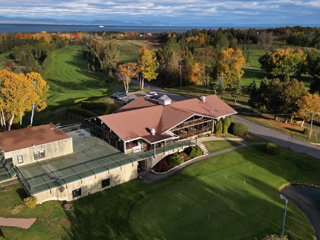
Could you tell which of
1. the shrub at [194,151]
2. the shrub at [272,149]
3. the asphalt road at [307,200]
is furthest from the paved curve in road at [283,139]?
the shrub at [194,151]

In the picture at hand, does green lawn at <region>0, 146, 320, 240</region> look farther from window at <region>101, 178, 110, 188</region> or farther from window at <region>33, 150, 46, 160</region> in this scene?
window at <region>33, 150, 46, 160</region>

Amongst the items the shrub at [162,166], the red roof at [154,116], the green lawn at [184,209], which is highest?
the red roof at [154,116]

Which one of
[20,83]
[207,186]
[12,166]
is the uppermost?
[20,83]

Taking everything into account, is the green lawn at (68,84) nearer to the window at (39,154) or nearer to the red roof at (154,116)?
the red roof at (154,116)

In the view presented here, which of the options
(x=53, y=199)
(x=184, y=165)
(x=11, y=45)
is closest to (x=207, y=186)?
(x=184, y=165)

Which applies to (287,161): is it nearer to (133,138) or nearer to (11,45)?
(133,138)

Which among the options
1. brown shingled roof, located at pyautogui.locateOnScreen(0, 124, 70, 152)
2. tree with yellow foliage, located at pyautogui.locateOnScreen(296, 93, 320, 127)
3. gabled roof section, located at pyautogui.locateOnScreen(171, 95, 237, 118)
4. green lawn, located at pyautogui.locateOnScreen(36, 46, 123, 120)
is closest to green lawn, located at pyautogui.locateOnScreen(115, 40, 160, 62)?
green lawn, located at pyautogui.locateOnScreen(36, 46, 123, 120)
